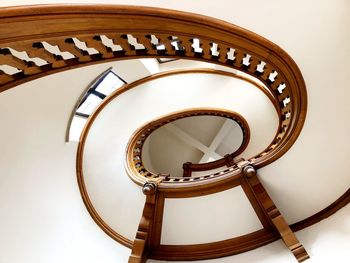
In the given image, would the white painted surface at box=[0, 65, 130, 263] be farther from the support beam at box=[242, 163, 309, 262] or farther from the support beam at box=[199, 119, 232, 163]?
the support beam at box=[199, 119, 232, 163]

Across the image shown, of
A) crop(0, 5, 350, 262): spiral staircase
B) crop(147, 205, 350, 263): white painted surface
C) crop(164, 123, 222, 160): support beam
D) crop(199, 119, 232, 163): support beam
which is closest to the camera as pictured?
crop(0, 5, 350, 262): spiral staircase

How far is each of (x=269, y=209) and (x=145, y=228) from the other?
5.44 ft

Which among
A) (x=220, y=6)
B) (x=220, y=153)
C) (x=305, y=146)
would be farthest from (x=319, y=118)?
(x=220, y=153)

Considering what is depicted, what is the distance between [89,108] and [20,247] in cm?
216

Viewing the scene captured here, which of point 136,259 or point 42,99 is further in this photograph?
point 136,259

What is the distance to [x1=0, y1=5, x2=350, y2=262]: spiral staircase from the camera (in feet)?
5.95

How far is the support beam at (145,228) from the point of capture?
360 cm

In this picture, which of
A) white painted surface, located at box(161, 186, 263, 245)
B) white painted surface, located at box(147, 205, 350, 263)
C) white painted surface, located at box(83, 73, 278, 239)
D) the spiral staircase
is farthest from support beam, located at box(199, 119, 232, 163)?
white painted surface, located at box(147, 205, 350, 263)

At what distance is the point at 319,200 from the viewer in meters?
3.32

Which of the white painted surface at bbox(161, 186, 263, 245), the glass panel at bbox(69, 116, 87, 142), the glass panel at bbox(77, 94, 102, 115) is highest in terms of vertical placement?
the glass panel at bbox(77, 94, 102, 115)

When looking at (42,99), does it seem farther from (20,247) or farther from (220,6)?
(220,6)

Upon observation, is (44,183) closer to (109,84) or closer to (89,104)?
(89,104)

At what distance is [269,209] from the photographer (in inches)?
133

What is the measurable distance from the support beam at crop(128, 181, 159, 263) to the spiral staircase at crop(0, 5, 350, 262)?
0.06ft
